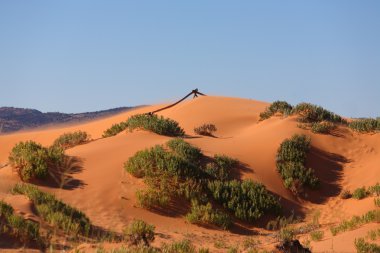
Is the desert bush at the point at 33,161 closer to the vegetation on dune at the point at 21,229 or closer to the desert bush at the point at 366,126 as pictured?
the vegetation on dune at the point at 21,229

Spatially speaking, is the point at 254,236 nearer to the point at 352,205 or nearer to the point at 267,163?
the point at 352,205

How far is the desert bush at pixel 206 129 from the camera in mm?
21683

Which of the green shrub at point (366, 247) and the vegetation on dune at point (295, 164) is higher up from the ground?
the vegetation on dune at point (295, 164)

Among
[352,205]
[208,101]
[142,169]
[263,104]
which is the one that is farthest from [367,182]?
[263,104]

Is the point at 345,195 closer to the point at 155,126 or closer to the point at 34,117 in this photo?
the point at 155,126

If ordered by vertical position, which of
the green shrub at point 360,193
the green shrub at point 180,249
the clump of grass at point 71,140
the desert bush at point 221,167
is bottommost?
the green shrub at point 180,249

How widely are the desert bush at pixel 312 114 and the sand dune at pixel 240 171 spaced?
2.00 ft

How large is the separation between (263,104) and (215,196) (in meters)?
18.1

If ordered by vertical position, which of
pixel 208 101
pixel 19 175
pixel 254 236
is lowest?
pixel 254 236

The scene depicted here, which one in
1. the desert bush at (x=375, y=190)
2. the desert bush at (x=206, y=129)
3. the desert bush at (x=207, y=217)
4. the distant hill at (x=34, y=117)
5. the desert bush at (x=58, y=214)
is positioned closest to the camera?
the desert bush at (x=58, y=214)

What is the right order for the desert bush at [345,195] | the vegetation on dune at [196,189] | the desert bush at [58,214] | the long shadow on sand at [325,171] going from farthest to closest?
the long shadow on sand at [325,171]
the desert bush at [345,195]
the vegetation on dune at [196,189]
the desert bush at [58,214]

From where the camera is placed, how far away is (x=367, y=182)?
17219mm

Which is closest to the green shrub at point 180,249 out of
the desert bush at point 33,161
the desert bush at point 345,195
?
the desert bush at point 33,161

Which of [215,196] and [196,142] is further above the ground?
[196,142]
